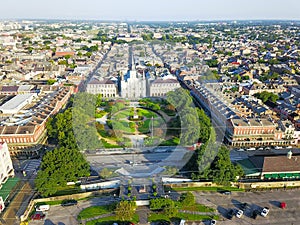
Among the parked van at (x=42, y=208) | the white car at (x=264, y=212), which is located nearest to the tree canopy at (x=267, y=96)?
the white car at (x=264, y=212)

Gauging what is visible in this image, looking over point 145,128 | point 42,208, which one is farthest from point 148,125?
point 42,208

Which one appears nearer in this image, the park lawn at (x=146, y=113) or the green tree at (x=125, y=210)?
the green tree at (x=125, y=210)

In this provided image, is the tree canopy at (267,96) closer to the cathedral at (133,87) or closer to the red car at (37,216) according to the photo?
the cathedral at (133,87)

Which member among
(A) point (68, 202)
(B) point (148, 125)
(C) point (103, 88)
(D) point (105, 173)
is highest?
(C) point (103, 88)

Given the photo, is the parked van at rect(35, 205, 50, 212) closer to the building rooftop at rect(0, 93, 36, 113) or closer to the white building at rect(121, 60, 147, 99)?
the building rooftop at rect(0, 93, 36, 113)

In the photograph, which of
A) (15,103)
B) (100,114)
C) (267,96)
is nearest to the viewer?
(15,103)

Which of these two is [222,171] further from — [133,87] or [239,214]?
[133,87]

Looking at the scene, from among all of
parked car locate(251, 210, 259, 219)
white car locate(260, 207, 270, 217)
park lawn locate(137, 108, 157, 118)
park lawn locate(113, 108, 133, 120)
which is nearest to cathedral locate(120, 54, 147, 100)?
park lawn locate(113, 108, 133, 120)

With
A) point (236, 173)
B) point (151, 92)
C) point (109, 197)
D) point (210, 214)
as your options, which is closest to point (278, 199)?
point (236, 173)

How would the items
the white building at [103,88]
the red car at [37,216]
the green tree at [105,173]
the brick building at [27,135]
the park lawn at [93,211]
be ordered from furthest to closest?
the white building at [103,88] < the brick building at [27,135] < the green tree at [105,173] < the park lawn at [93,211] < the red car at [37,216]
